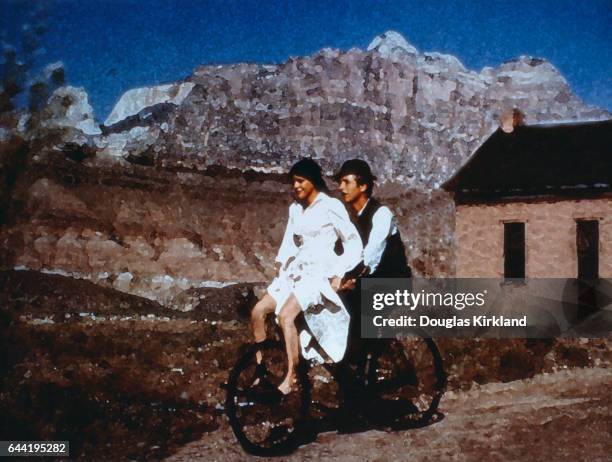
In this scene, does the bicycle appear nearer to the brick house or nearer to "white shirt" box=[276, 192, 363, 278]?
"white shirt" box=[276, 192, 363, 278]

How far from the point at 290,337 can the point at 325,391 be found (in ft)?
1.70

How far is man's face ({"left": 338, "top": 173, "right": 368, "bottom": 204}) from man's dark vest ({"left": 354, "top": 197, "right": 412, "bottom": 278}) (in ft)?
Answer: 0.40

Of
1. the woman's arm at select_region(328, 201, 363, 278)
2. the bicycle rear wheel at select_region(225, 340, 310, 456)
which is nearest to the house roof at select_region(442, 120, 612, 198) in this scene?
the woman's arm at select_region(328, 201, 363, 278)

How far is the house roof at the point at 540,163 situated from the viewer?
488 cm

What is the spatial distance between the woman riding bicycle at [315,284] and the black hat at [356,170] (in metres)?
0.17

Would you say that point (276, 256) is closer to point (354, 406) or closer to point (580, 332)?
point (354, 406)

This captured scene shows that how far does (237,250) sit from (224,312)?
1.64 ft

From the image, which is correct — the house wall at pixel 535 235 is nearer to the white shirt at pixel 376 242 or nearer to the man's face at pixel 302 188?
the white shirt at pixel 376 242

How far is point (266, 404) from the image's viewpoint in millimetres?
4398

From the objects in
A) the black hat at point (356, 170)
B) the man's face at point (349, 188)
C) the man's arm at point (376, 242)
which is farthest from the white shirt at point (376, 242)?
the black hat at point (356, 170)

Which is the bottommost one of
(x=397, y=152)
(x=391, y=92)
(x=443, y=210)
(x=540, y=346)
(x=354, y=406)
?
(x=354, y=406)

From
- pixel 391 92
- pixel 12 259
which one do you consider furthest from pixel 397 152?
pixel 12 259

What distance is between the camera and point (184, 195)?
507cm

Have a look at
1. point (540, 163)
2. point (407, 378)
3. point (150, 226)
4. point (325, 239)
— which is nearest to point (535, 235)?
point (540, 163)
